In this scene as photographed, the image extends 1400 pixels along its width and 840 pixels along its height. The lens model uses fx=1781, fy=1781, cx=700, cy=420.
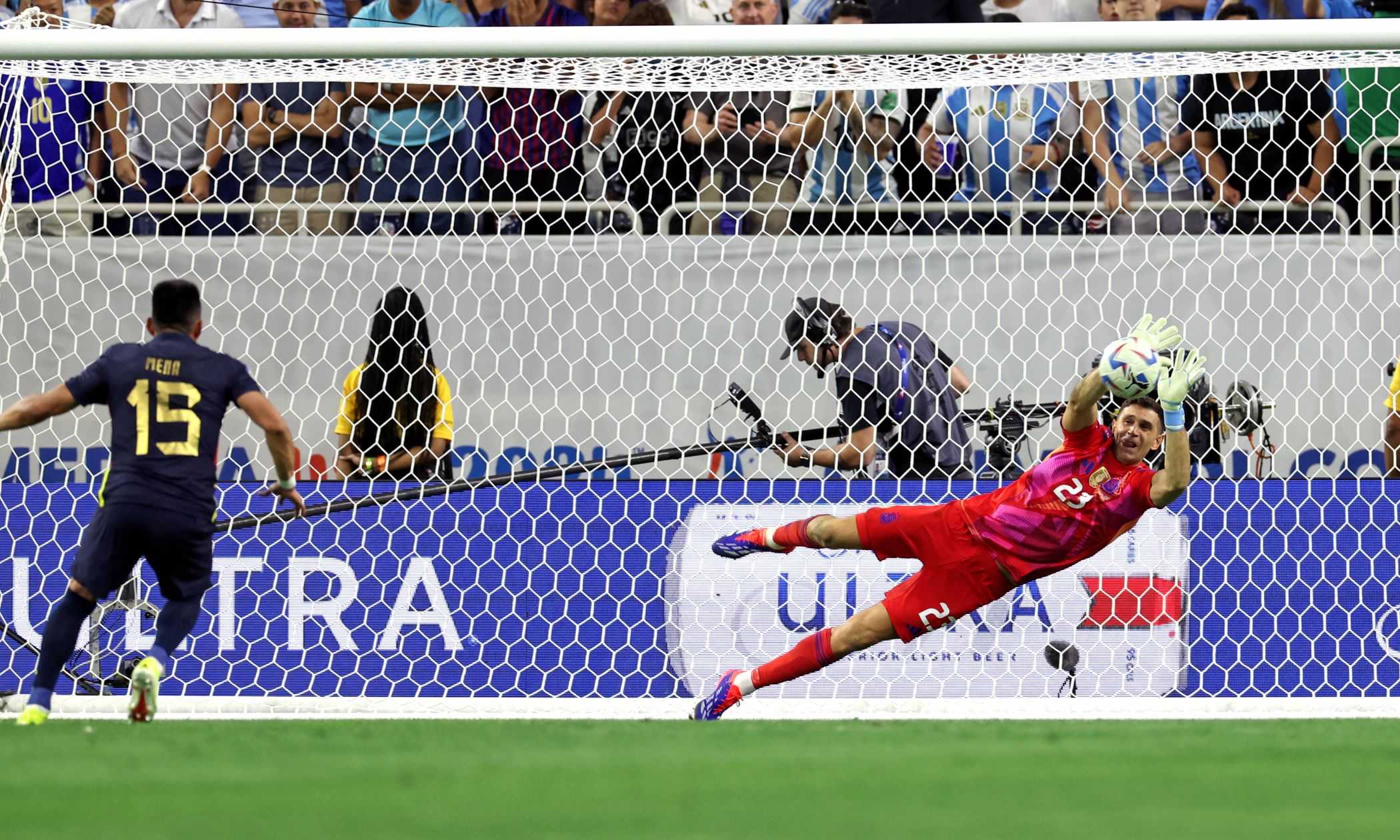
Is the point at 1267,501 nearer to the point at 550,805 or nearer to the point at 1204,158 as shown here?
the point at 1204,158

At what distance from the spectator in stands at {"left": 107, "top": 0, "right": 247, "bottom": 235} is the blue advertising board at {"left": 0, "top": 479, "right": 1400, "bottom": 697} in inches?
63.6

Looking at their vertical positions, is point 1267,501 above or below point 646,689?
above

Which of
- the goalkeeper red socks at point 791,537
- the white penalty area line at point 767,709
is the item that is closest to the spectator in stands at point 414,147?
the white penalty area line at point 767,709

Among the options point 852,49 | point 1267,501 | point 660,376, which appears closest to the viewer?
point 852,49

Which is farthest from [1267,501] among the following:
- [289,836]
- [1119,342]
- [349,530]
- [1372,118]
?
[289,836]

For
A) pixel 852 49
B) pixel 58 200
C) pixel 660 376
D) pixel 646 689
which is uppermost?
pixel 852 49

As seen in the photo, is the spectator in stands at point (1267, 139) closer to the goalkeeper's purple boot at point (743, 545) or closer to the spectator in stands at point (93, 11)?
the goalkeeper's purple boot at point (743, 545)

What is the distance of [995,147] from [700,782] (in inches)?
198

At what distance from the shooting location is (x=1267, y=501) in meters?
6.92

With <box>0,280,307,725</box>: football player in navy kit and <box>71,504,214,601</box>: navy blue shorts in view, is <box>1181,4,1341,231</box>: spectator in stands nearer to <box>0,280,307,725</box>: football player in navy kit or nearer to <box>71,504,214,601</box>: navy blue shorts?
<box>0,280,307,725</box>: football player in navy kit

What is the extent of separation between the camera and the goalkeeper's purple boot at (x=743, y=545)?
6.09 m

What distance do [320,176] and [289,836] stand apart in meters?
5.60

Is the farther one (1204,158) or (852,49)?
(1204,158)

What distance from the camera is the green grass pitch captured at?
3166mm
